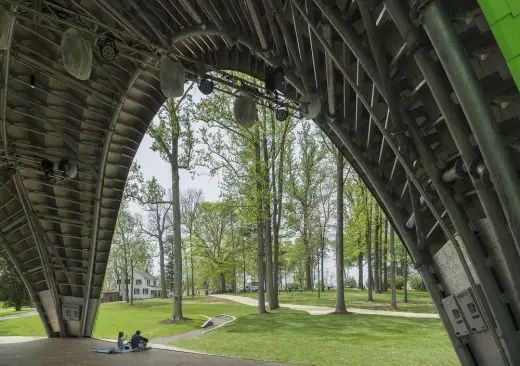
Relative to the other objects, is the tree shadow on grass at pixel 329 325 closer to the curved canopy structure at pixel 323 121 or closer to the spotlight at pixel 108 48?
the curved canopy structure at pixel 323 121

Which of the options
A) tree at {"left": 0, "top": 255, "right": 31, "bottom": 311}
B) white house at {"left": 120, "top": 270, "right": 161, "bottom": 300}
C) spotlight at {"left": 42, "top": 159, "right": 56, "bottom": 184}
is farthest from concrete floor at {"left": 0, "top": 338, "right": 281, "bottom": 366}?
white house at {"left": 120, "top": 270, "right": 161, "bottom": 300}

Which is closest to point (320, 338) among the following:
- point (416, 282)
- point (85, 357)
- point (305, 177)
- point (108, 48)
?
point (85, 357)

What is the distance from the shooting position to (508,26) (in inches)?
166

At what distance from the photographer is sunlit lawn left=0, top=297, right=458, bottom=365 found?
14.9 meters

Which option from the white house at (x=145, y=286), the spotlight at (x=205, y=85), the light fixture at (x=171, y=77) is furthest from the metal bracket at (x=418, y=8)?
the white house at (x=145, y=286)

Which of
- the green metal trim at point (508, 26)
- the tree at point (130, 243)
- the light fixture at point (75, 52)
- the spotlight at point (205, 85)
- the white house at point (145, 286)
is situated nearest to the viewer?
the green metal trim at point (508, 26)

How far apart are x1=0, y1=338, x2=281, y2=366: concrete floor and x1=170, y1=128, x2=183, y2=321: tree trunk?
22.2ft

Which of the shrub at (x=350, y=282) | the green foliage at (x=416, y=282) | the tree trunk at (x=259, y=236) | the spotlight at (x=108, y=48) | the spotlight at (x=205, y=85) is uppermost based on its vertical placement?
the spotlight at (x=108, y=48)

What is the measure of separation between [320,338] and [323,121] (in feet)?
38.0

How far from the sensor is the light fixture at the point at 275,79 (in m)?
11.1

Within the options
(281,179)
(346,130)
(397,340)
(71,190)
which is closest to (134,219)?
(281,179)

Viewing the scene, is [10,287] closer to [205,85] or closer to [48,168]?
[48,168]

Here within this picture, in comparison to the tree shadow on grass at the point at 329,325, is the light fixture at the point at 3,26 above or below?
above

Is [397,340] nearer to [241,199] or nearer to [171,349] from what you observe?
[171,349]
